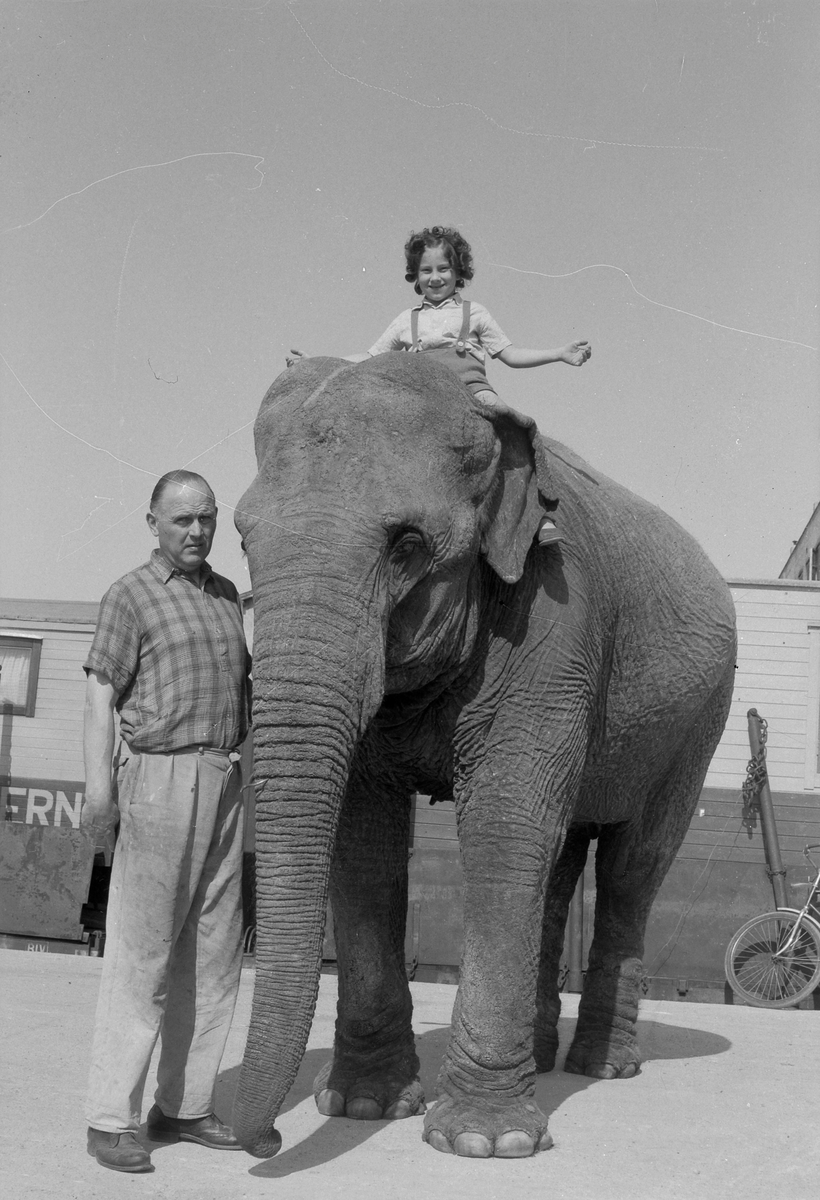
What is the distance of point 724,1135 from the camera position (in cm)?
570

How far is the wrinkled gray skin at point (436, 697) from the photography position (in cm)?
448

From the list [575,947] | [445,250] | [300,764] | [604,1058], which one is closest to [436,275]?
[445,250]

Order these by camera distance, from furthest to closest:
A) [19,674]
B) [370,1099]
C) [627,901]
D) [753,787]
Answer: [19,674] → [753,787] → [627,901] → [370,1099]

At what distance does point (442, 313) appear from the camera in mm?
6051

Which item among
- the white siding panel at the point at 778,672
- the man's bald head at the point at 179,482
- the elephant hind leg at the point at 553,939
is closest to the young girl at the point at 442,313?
the man's bald head at the point at 179,482

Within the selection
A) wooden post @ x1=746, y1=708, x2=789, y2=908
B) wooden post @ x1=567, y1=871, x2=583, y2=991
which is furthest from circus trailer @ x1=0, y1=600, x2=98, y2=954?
wooden post @ x1=746, y1=708, x2=789, y2=908

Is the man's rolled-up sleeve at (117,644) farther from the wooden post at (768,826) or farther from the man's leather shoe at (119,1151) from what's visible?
the wooden post at (768,826)

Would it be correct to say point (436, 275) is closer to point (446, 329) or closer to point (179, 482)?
point (446, 329)

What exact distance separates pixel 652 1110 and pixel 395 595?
2.82 metres

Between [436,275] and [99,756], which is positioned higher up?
[436,275]

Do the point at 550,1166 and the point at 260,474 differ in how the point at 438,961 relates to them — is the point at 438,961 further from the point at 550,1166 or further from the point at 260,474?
the point at 260,474

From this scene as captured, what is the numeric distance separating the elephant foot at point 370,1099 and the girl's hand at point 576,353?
9.81ft

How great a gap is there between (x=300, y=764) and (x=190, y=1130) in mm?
1615

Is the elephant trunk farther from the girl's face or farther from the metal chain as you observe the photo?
the metal chain
